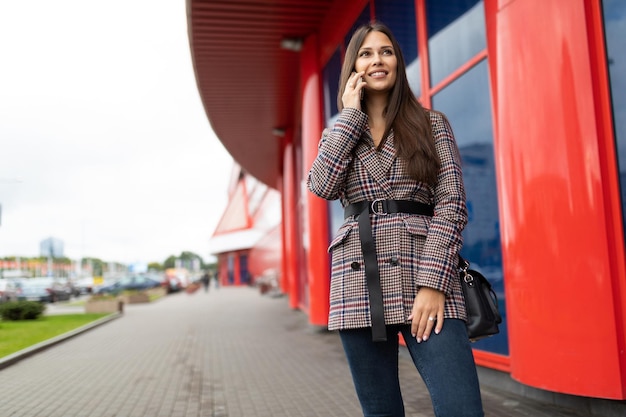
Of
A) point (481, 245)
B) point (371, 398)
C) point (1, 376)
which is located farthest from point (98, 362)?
point (371, 398)

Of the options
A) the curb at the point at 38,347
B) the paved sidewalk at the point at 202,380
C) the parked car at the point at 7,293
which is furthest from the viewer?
the parked car at the point at 7,293

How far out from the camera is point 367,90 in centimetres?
202

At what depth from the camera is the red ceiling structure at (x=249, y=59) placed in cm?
952

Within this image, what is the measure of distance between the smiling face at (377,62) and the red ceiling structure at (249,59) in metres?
7.58

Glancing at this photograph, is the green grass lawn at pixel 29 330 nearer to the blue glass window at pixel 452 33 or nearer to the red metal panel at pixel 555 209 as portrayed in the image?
the blue glass window at pixel 452 33

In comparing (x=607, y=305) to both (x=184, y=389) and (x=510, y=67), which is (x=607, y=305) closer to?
(x=510, y=67)

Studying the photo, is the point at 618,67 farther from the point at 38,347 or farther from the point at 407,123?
the point at 38,347

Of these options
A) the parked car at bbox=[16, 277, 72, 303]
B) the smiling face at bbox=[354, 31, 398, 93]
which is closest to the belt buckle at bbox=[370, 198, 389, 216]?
the smiling face at bbox=[354, 31, 398, 93]

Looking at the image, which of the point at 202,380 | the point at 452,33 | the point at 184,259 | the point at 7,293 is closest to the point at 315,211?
the point at 202,380

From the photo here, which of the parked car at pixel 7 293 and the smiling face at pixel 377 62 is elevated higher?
the smiling face at pixel 377 62

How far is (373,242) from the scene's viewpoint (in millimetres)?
1806

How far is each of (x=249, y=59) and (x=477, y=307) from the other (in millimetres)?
10381

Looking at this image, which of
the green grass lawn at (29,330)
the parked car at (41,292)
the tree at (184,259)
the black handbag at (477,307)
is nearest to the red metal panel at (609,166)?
the black handbag at (477,307)

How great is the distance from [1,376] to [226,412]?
390 cm
